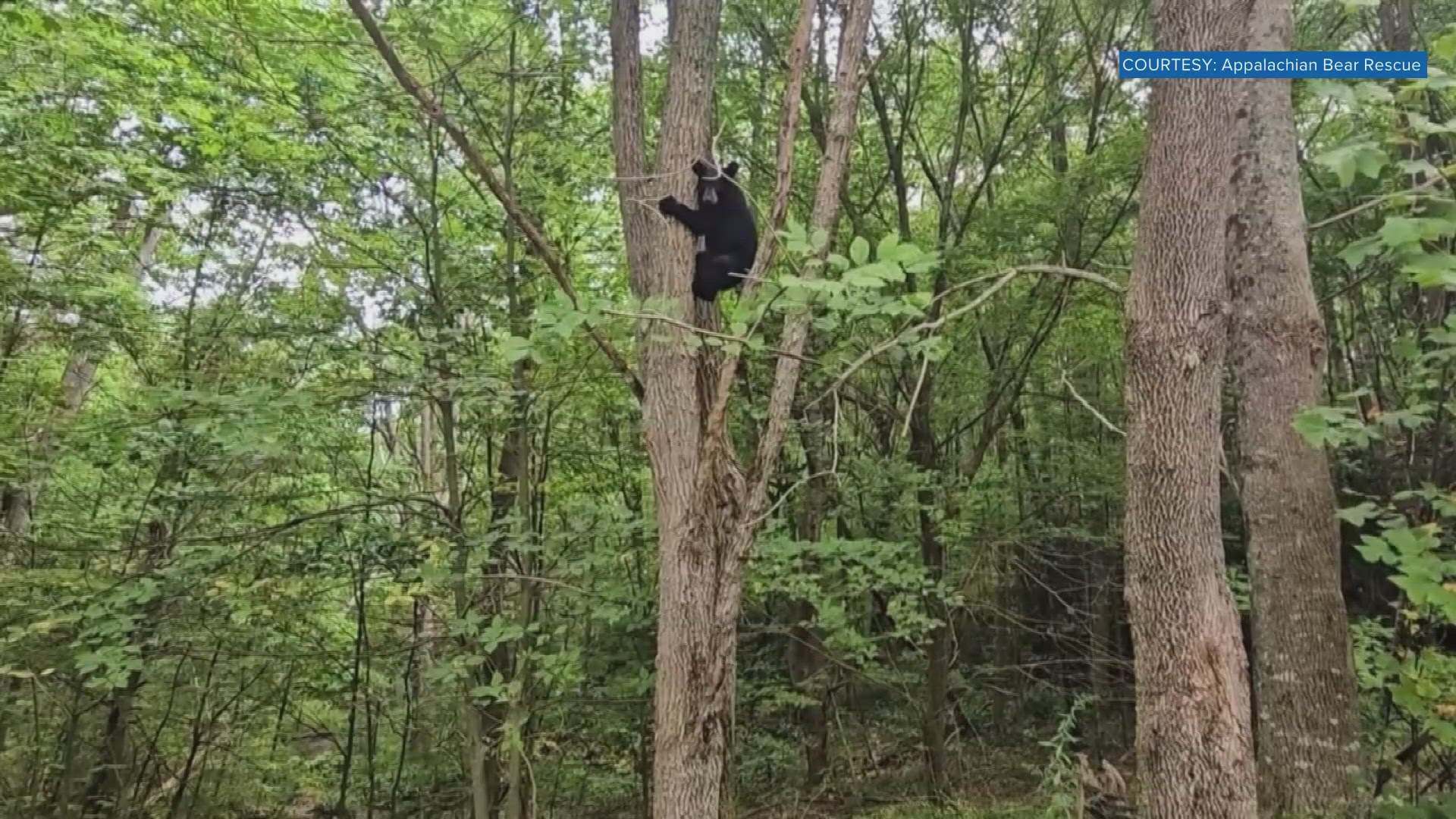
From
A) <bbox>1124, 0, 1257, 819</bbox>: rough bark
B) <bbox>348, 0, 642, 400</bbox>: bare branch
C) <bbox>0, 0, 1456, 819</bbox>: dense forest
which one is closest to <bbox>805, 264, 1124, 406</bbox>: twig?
<bbox>0, 0, 1456, 819</bbox>: dense forest

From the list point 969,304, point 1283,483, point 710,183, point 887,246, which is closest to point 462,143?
point 710,183

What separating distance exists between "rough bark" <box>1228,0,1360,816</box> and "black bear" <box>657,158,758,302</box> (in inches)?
84.5

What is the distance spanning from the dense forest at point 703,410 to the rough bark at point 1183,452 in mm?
14

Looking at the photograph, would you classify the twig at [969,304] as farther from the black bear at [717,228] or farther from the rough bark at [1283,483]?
the rough bark at [1283,483]

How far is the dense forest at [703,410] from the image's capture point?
2.30m

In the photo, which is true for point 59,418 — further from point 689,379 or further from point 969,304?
point 969,304

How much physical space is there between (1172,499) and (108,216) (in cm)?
677

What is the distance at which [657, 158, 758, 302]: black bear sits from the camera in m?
2.76

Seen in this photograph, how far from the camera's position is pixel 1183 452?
2223mm

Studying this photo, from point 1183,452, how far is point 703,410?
148cm

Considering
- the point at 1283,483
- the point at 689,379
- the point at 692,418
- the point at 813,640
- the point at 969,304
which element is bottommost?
the point at 813,640

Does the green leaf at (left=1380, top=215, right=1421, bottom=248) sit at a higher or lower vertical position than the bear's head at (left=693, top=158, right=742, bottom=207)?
lower

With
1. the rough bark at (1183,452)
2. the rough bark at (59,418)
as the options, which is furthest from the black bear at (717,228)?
the rough bark at (59,418)

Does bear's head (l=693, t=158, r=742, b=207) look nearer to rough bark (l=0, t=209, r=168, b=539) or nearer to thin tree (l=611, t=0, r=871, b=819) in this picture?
thin tree (l=611, t=0, r=871, b=819)
